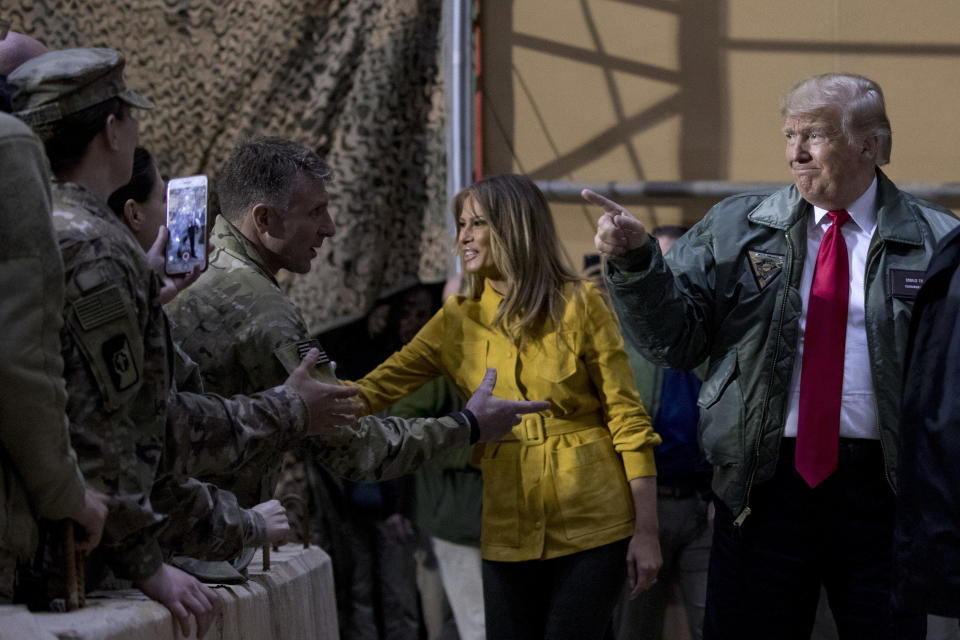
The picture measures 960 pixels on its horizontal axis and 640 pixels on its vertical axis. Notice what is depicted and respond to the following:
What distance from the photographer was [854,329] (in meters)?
2.61

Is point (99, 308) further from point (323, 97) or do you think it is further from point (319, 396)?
point (323, 97)

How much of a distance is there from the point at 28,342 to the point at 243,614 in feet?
2.67

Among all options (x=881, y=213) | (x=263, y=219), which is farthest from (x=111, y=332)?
(x=881, y=213)

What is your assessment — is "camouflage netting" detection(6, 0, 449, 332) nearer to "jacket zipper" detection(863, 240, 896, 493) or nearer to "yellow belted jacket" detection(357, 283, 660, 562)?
"yellow belted jacket" detection(357, 283, 660, 562)

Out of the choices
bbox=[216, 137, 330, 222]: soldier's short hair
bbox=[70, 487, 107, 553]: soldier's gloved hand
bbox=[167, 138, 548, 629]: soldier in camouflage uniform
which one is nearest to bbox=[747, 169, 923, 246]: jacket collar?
bbox=[167, 138, 548, 629]: soldier in camouflage uniform

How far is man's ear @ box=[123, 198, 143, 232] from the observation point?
2.54 meters

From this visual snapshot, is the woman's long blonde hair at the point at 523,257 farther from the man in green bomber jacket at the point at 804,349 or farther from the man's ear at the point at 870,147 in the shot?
the man's ear at the point at 870,147

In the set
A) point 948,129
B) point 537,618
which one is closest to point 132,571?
point 537,618

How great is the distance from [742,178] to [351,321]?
164 centimetres

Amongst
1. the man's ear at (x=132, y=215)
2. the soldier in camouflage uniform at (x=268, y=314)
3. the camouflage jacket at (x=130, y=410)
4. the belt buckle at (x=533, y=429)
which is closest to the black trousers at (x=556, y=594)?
the belt buckle at (x=533, y=429)

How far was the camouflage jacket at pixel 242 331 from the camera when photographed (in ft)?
7.88

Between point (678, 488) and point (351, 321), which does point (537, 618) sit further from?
point (351, 321)

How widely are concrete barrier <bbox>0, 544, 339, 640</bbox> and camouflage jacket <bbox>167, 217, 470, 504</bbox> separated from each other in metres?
0.22

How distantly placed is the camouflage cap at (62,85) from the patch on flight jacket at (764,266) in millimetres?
1429
